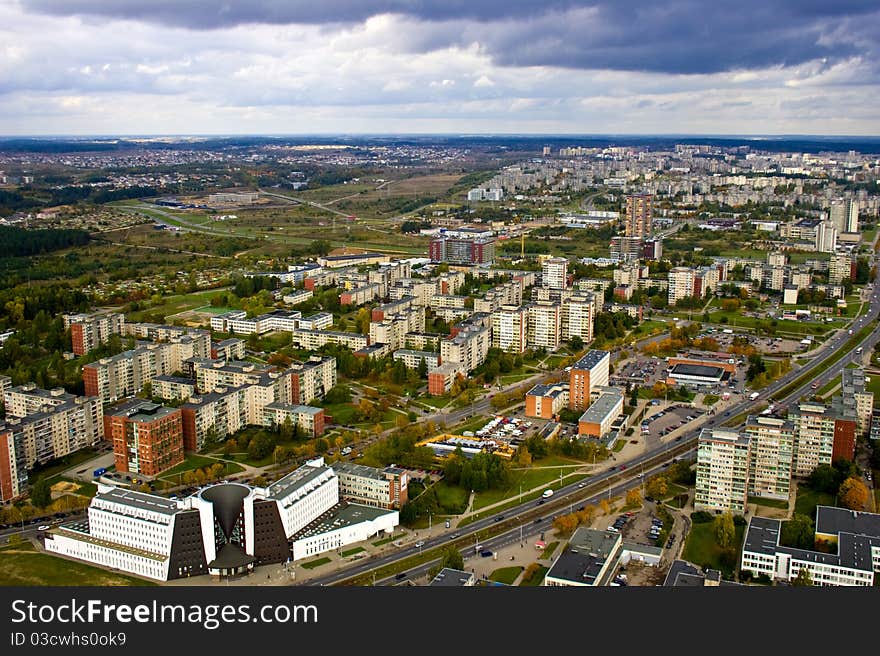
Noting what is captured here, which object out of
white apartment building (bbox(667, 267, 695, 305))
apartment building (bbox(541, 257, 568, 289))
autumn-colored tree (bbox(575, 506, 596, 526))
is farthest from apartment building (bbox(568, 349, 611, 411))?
apartment building (bbox(541, 257, 568, 289))

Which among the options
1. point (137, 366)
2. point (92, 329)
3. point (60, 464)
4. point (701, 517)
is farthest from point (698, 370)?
point (92, 329)

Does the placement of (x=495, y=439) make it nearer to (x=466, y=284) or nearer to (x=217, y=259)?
(x=466, y=284)

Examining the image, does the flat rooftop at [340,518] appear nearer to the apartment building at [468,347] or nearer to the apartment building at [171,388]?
the apartment building at [171,388]

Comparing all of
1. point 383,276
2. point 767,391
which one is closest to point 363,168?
point 383,276

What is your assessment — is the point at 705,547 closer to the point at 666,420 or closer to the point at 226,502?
the point at 666,420

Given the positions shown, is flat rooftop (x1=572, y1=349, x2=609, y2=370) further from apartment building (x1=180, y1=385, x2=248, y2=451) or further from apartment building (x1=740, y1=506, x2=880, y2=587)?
apartment building (x1=180, y1=385, x2=248, y2=451)

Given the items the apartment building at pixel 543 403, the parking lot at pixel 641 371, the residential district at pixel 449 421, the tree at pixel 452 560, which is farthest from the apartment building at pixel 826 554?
the parking lot at pixel 641 371
